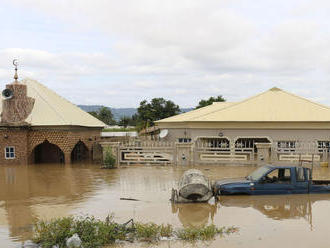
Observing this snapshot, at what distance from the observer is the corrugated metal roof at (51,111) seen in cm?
2402

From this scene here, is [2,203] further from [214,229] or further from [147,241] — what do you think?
[214,229]

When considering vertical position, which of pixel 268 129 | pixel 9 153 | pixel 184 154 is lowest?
pixel 184 154

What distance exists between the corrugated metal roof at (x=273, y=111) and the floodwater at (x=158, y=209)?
7094mm

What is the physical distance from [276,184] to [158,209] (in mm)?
4173

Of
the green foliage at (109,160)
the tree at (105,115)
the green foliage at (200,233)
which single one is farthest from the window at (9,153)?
the tree at (105,115)

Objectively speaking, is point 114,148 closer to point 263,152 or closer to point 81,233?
point 263,152

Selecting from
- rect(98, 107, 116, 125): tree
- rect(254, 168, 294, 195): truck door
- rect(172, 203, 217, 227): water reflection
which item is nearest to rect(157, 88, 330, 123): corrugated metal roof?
rect(254, 168, 294, 195): truck door

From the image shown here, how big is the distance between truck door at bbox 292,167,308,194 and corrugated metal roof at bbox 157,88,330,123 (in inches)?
458

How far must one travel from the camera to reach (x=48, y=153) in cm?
2655

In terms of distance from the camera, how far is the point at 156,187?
1500 centimetres

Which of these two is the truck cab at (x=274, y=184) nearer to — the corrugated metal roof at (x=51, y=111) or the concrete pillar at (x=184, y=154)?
the concrete pillar at (x=184, y=154)

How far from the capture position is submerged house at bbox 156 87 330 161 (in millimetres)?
22500

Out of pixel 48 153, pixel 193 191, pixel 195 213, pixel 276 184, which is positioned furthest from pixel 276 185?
pixel 48 153

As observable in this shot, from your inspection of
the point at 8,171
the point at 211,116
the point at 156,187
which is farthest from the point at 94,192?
the point at 211,116
